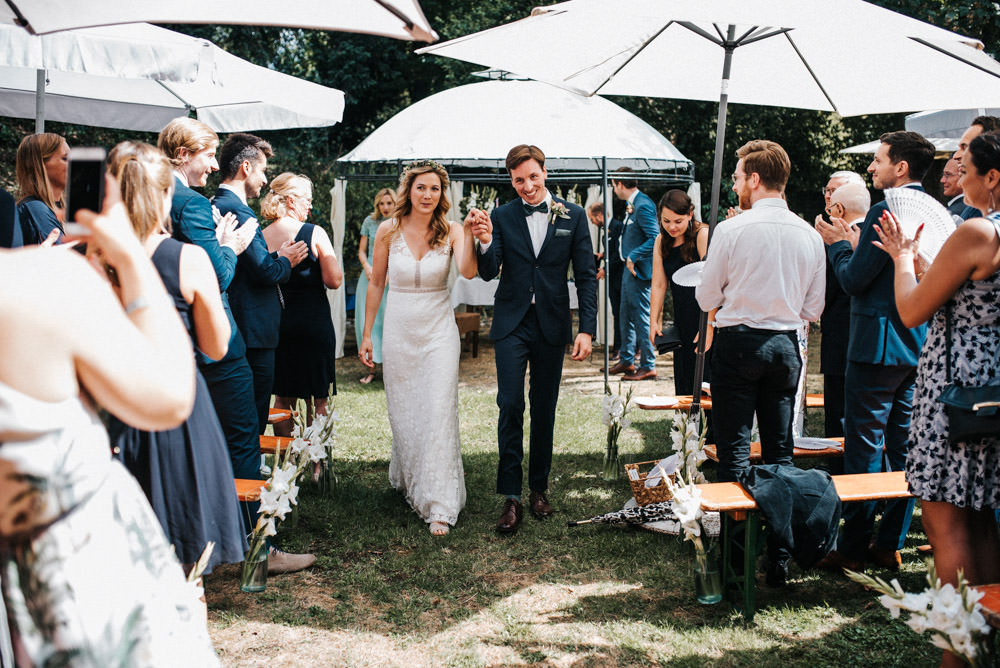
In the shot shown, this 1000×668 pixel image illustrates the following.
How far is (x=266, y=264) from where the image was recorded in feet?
13.8

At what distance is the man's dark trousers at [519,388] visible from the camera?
4.62 metres

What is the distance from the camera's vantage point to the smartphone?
1.49 meters

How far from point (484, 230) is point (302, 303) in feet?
4.48

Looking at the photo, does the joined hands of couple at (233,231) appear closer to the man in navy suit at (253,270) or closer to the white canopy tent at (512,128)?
the man in navy suit at (253,270)

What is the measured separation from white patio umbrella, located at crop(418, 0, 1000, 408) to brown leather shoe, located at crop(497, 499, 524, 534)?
4.28ft

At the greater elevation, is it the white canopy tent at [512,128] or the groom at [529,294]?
the white canopy tent at [512,128]

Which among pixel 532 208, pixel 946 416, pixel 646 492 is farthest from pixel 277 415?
pixel 946 416

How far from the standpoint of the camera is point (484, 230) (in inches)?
176

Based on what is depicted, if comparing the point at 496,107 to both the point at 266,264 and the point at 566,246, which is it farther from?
the point at 266,264

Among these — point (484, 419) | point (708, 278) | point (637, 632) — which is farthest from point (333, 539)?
point (484, 419)

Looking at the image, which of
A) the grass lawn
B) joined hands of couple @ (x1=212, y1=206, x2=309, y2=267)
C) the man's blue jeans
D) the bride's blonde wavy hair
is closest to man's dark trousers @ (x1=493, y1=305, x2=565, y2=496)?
the grass lawn

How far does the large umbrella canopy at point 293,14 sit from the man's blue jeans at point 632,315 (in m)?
7.38

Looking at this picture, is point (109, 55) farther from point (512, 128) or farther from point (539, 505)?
point (539, 505)

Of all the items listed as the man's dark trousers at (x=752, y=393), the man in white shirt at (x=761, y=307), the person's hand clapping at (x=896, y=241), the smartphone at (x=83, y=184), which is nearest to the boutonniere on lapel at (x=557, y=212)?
the man in white shirt at (x=761, y=307)
